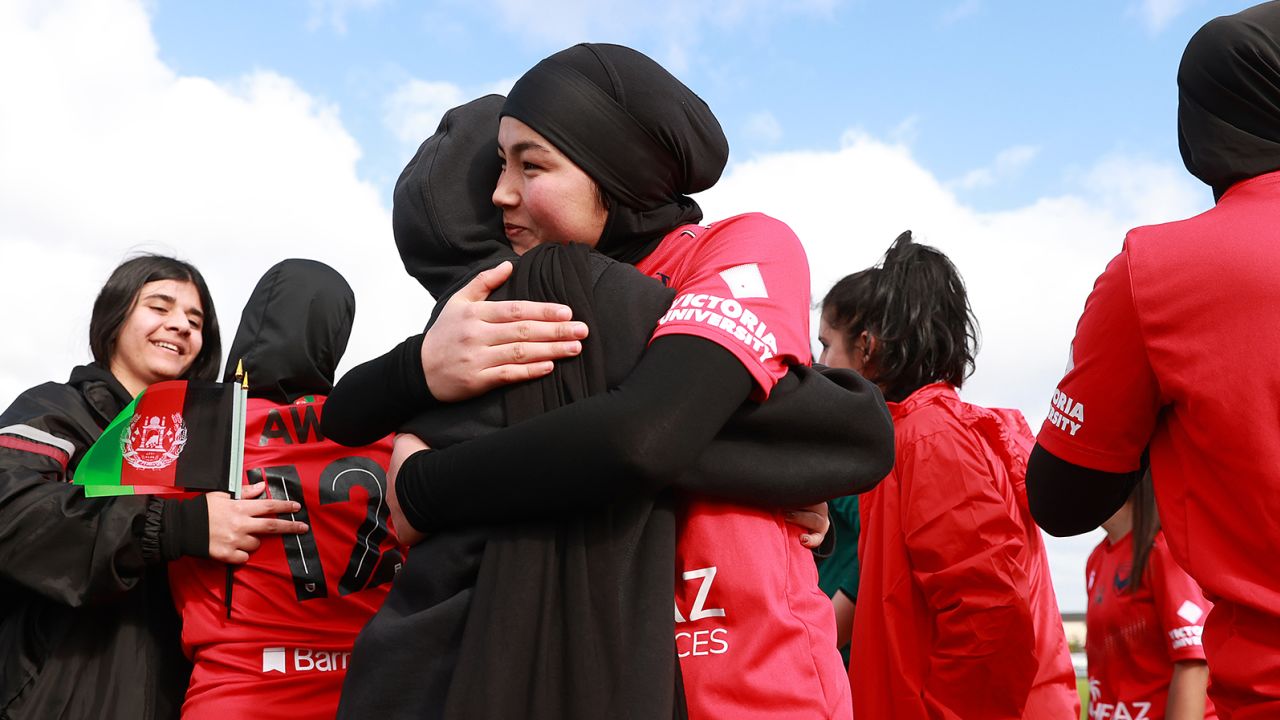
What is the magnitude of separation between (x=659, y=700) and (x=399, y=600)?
16.9 inches

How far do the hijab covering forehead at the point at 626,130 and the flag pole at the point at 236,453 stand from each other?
1289 millimetres

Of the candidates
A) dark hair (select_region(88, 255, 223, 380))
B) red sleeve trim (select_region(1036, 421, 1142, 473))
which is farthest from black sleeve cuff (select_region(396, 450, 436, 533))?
dark hair (select_region(88, 255, 223, 380))

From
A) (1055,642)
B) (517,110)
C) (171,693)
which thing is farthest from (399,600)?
(1055,642)

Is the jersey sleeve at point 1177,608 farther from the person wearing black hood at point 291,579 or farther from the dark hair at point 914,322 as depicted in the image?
the person wearing black hood at point 291,579

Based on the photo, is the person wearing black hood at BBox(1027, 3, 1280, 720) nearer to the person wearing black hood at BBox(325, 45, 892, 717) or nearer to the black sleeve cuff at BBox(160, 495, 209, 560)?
the person wearing black hood at BBox(325, 45, 892, 717)

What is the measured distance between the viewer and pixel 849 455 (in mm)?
1788

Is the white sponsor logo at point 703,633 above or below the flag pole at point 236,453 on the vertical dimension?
below

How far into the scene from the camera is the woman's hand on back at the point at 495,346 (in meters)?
1.72

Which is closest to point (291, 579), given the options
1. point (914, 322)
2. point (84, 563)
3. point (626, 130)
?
point (84, 563)

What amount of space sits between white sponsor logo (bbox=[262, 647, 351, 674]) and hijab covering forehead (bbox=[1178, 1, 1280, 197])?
214 centimetres

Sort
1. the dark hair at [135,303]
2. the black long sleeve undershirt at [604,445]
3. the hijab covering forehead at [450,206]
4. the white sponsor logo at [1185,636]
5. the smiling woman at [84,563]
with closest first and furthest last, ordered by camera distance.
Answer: the black long sleeve undershirt at [604,445]
the hijab covering forehead at [450,206]
the smiling woman at [84,563]
the white sponsor logo at [1185,636]
the dark hair at [135,303]

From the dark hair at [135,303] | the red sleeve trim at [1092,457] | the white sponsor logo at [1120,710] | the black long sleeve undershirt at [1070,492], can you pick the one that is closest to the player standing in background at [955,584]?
the white sponsor logo at [1120,710]

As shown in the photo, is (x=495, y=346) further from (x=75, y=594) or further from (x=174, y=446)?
(x=75, y=594)

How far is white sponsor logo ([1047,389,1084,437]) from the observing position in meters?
2.00
